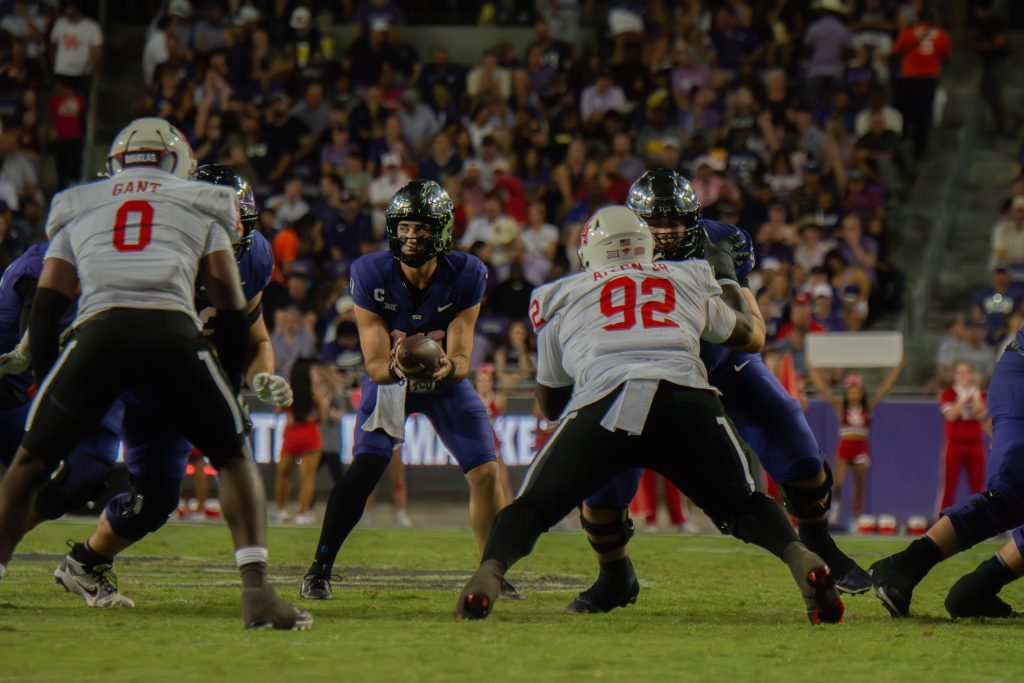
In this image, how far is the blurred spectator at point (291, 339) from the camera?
591 inches

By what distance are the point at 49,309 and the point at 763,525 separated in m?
2.84

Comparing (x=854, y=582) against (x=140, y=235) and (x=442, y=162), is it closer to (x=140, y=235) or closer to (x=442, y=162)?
(x=140, y=235)

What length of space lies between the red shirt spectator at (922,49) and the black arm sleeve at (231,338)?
13446mm

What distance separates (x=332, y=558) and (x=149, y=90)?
13.2 meters

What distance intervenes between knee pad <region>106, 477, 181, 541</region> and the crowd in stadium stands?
838 cm

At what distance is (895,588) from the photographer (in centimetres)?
681

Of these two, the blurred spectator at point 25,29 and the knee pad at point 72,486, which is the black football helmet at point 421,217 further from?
the blurred spectator at point 25,29

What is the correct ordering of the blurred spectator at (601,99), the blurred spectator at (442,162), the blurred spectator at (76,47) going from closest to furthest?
the blurred spectator at (442,162) < the blurred spectator at (601,99) < the blurred spectator at (76,47)

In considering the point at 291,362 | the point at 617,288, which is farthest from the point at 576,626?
the point at 291,362

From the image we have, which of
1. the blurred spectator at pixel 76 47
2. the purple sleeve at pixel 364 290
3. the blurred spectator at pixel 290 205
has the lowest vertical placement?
the purple sleeve at pixel 364 290

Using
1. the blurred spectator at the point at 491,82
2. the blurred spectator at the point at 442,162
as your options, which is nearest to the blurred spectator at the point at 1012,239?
the blurred spectator at the point at 442,162

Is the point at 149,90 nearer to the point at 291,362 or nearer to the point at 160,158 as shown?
the point at 291,362

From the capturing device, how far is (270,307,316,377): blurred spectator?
1501cm

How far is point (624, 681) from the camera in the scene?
4.85 metres
